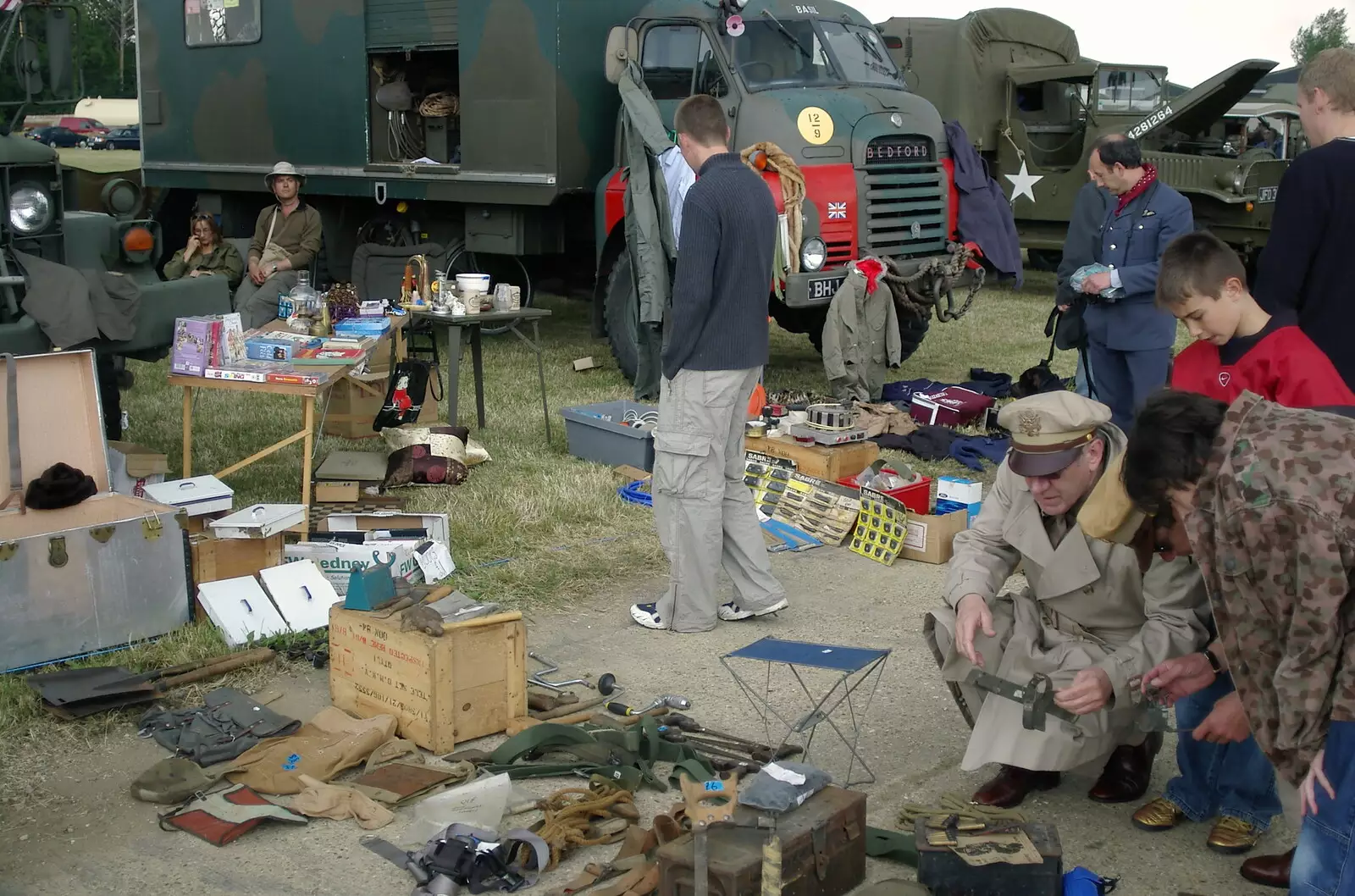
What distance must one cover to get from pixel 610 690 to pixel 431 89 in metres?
7.96

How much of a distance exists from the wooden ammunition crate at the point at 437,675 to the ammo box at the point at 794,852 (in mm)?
1182

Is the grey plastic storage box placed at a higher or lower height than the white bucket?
lower

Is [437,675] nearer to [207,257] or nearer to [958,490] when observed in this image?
[958,490]

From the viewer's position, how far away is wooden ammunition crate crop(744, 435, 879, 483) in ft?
23.5

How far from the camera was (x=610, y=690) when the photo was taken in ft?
15.5

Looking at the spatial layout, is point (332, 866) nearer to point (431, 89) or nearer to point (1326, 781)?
point (1326, 781)

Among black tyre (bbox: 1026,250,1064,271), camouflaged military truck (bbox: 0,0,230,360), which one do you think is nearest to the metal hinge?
camouflaged military truck (bbox: 0,0,230,360)

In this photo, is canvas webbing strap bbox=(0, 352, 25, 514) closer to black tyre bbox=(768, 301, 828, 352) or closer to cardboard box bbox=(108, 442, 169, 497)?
cardboard box bbox=(108, 442, 169, 497)

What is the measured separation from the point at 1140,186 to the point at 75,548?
4939mm

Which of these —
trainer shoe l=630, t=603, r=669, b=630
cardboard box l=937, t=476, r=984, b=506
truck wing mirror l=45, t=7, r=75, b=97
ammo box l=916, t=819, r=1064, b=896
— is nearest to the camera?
ammo box l=916, t=819, r=1064, b=896

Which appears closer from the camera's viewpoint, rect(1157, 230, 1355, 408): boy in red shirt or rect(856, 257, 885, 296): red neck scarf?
rect(1157, 230, 1355, 408): boy in red shirt

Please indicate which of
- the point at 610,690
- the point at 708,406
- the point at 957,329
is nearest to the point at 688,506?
the point at 708,406

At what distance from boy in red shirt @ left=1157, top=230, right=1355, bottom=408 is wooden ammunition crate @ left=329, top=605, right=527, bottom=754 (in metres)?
2.18

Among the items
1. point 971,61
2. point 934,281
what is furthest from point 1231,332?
point 971,61
